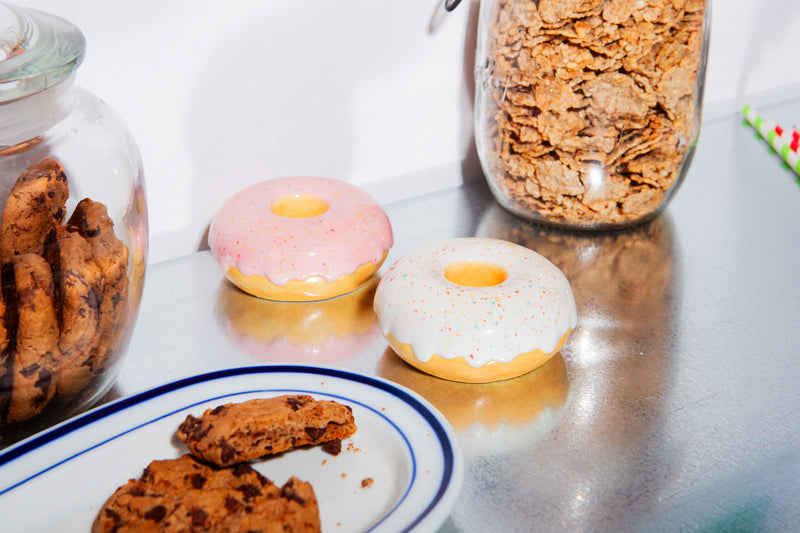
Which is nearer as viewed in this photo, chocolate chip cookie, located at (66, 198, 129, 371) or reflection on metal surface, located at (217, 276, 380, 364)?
chocolate chip cookie, located at (66, 198, 129, 371)

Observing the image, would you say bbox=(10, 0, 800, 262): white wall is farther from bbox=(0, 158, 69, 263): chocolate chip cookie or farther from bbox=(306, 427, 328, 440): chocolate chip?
bbox=(306, 427, 328, 440): chocolate chip

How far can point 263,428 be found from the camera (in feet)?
1.69

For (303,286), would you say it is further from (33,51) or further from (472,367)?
(33,51)

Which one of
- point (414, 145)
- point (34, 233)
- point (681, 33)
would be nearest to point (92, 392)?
point (34, 233)

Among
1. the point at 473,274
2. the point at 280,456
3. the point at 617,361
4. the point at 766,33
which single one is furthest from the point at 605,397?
the point at 766,33

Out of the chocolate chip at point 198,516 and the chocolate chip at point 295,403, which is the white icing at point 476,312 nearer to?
the chocolate chip at point 295,403

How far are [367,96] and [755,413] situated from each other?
520 millimetres

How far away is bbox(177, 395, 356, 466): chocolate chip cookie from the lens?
50cm

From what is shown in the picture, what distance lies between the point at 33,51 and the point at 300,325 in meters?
0.34

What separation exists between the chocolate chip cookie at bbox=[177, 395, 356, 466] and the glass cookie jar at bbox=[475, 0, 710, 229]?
1.24 ft

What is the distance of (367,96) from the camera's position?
0.88 meters

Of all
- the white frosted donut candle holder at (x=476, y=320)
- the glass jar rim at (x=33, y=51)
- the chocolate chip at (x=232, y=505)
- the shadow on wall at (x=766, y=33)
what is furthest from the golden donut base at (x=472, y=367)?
the shadow on wall at (x=766, y=33)

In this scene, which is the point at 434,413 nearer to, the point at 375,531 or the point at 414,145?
the point at 375,531

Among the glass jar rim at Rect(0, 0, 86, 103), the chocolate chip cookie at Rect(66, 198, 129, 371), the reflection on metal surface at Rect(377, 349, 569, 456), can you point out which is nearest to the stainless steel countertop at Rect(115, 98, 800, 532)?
the reflection on metal surface at Rect(377, 349, 569, 456)
